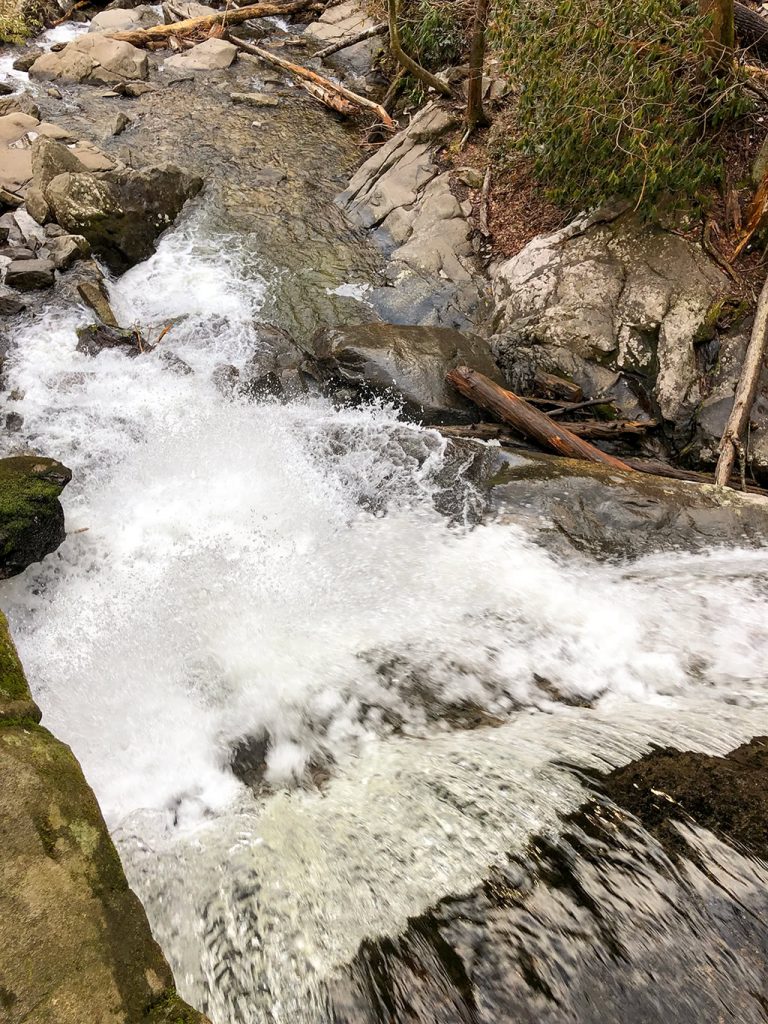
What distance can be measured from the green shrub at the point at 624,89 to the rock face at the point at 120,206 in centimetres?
510

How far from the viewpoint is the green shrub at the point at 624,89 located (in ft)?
20.6

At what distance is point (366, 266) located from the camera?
888cm

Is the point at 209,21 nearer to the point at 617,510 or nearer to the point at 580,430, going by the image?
the point at 580,430

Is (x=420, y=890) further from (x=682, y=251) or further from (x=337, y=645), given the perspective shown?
(x=682, y=251)

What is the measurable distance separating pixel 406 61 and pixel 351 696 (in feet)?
35.1

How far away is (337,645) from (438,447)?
95.7 inches

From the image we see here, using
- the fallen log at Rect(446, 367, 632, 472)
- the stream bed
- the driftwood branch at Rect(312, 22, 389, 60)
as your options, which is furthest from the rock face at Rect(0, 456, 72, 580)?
the driftwood branch at Rect(312, 22, 389, 60)

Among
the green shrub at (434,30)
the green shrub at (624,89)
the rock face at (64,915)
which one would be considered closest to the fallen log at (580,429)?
the green shrub at (624,89)

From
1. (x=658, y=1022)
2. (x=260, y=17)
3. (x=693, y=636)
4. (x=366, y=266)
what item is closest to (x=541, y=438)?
(x=693, y=636)

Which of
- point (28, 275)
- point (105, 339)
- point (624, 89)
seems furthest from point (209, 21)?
point (624, 89)

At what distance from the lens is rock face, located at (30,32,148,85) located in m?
12.5

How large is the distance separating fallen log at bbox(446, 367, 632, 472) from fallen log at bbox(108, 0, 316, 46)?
12864 mm

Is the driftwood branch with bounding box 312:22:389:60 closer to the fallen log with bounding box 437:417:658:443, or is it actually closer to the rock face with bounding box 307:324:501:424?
the rock face with bounding box 307:324:501:424

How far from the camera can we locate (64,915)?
6.84 ft
